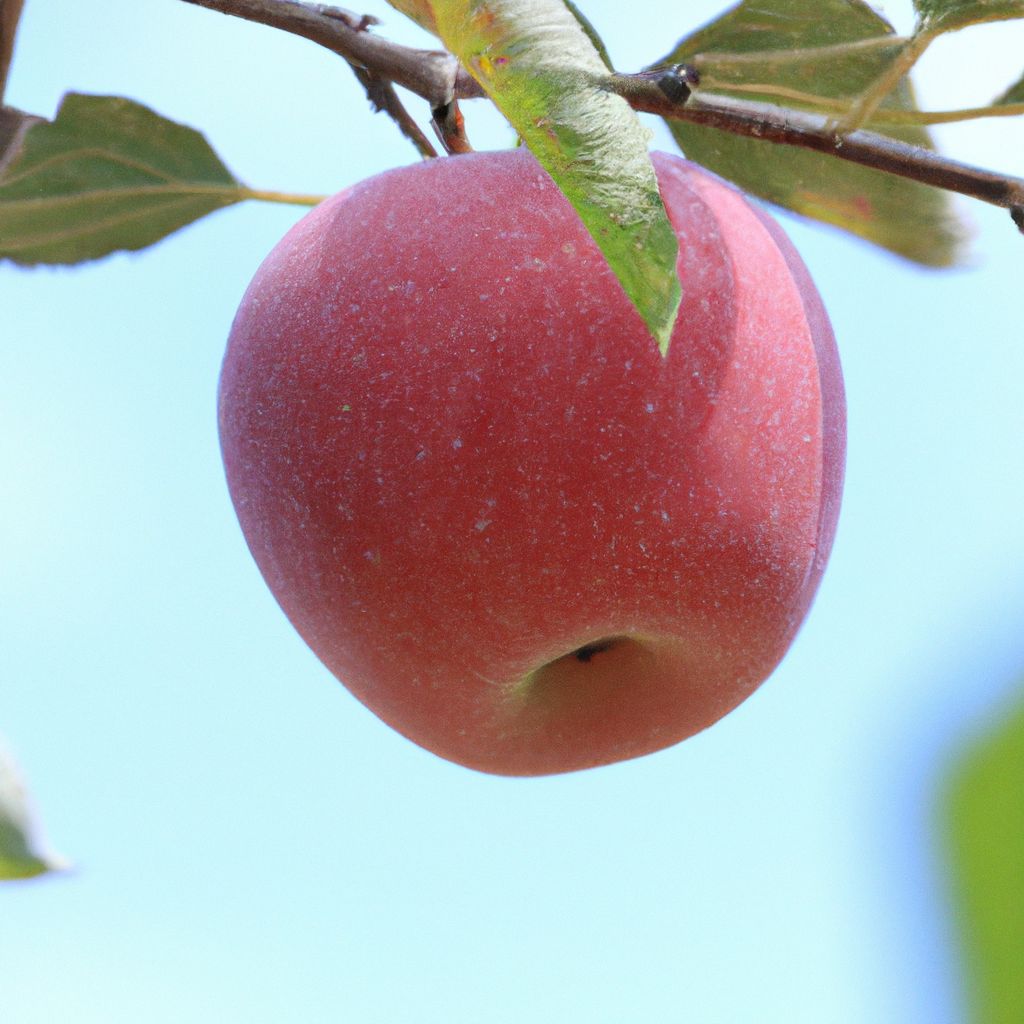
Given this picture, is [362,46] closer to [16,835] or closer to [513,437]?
[513,437]

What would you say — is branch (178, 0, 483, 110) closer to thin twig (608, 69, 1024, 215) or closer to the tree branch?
the tree branch

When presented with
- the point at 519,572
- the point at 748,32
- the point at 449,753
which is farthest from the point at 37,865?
the point at 748,32

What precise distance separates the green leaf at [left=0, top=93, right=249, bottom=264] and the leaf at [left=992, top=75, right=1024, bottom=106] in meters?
0.52

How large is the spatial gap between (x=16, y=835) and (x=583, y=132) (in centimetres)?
61

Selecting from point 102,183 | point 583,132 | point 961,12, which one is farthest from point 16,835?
point 961,12

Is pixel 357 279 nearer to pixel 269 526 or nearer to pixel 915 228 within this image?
pixel 269 526

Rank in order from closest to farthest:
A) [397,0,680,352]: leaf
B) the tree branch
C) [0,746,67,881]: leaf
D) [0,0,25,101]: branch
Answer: [397,0,680,352]: leaf, the tree branch, [0,0,25,101]: branch, [0,746,67,881]: leaf

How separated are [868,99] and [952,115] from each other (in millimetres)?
52

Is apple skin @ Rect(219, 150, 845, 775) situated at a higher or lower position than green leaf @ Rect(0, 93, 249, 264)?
lower

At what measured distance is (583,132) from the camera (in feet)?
Answer: 1.70

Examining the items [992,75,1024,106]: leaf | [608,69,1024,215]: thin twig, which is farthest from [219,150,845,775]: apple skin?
[992,75,1024,106]: leaf

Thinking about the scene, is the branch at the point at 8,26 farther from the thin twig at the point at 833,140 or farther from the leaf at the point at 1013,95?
the leaf at the point at 1013,95

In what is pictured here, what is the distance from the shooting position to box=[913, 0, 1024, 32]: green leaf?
678 mm

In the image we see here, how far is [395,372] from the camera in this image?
0.66m
